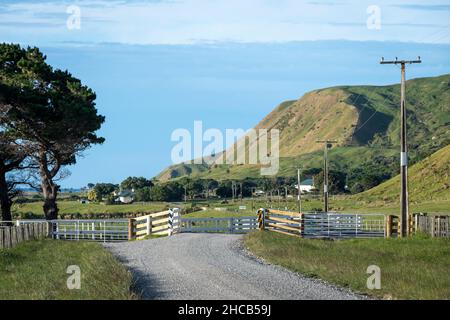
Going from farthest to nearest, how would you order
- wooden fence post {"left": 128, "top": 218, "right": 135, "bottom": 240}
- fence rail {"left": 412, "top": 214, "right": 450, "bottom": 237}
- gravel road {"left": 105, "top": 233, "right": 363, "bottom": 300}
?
wooden fence post {"left": 128, "top": 218, "right": 135, "bottom": 240} < fence rail {"left": 412, "top": 214, "right": 450, "bottom": 237} < gravel road {"left": 105, "top": 233, "right": 363, "bottom": 300}

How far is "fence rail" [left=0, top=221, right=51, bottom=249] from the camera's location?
33.8 metres

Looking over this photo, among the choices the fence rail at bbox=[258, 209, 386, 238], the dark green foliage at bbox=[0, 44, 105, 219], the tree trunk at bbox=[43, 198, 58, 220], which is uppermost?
the dark green foliage at bbox=[0, 44, 105, 219]

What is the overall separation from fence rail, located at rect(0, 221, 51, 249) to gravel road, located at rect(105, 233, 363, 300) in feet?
17.7

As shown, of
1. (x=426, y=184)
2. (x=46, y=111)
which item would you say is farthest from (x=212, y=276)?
(x=426, y=184)

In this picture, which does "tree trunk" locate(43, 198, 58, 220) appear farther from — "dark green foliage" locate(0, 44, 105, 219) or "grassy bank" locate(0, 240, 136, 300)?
"grassy bank" locate(0, 240, 136, 300)

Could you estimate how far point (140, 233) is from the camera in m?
46.7

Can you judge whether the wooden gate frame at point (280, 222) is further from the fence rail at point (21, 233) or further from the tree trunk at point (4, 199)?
the tree trunk at point (4, 199)

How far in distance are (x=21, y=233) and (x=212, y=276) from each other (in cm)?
1829

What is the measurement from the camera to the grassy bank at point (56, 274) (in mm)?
17516

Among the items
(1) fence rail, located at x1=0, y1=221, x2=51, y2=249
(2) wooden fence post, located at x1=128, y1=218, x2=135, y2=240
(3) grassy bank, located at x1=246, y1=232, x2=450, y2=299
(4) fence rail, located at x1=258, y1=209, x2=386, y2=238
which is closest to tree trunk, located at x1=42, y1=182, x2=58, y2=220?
(1) fence rail, located at x1=0, y1=221, x2=51, y2=249

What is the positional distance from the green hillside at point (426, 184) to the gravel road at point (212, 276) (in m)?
70.6

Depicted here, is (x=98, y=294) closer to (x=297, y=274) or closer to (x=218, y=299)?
(x=218, y=299)

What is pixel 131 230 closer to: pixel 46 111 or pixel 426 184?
pixel 46 111

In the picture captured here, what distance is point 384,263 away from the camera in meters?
27.6
